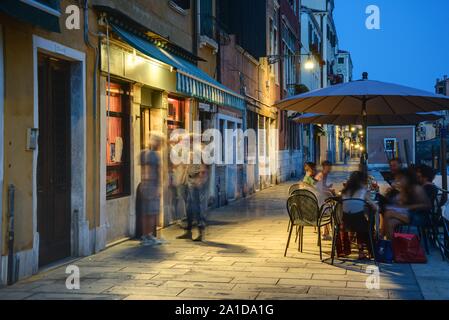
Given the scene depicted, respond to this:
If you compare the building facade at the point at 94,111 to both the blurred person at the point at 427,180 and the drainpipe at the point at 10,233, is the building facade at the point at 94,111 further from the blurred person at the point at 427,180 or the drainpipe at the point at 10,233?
the blurred person at the point at 427,180

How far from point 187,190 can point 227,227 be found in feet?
5.28

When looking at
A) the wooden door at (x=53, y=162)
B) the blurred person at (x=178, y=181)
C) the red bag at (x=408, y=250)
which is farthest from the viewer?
the blurred person at (x=178, y=181)

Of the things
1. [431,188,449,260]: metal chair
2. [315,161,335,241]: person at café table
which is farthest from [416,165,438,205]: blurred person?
[315,161,335,241]: person at café table

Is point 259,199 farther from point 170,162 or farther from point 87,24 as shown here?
point 87,24

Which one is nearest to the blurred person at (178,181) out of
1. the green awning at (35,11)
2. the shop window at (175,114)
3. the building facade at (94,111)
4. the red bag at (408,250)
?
the building facade at (94,111)

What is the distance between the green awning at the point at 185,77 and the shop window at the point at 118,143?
0.82 m

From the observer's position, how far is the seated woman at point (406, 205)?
8.11 meters

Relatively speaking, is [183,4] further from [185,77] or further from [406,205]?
[406,205]

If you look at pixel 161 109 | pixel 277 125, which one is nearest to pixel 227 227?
pixel 161 109

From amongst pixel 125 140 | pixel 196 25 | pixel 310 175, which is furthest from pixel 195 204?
pixel 196 25

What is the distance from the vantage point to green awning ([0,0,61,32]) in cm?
564

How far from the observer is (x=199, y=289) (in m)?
6.11
